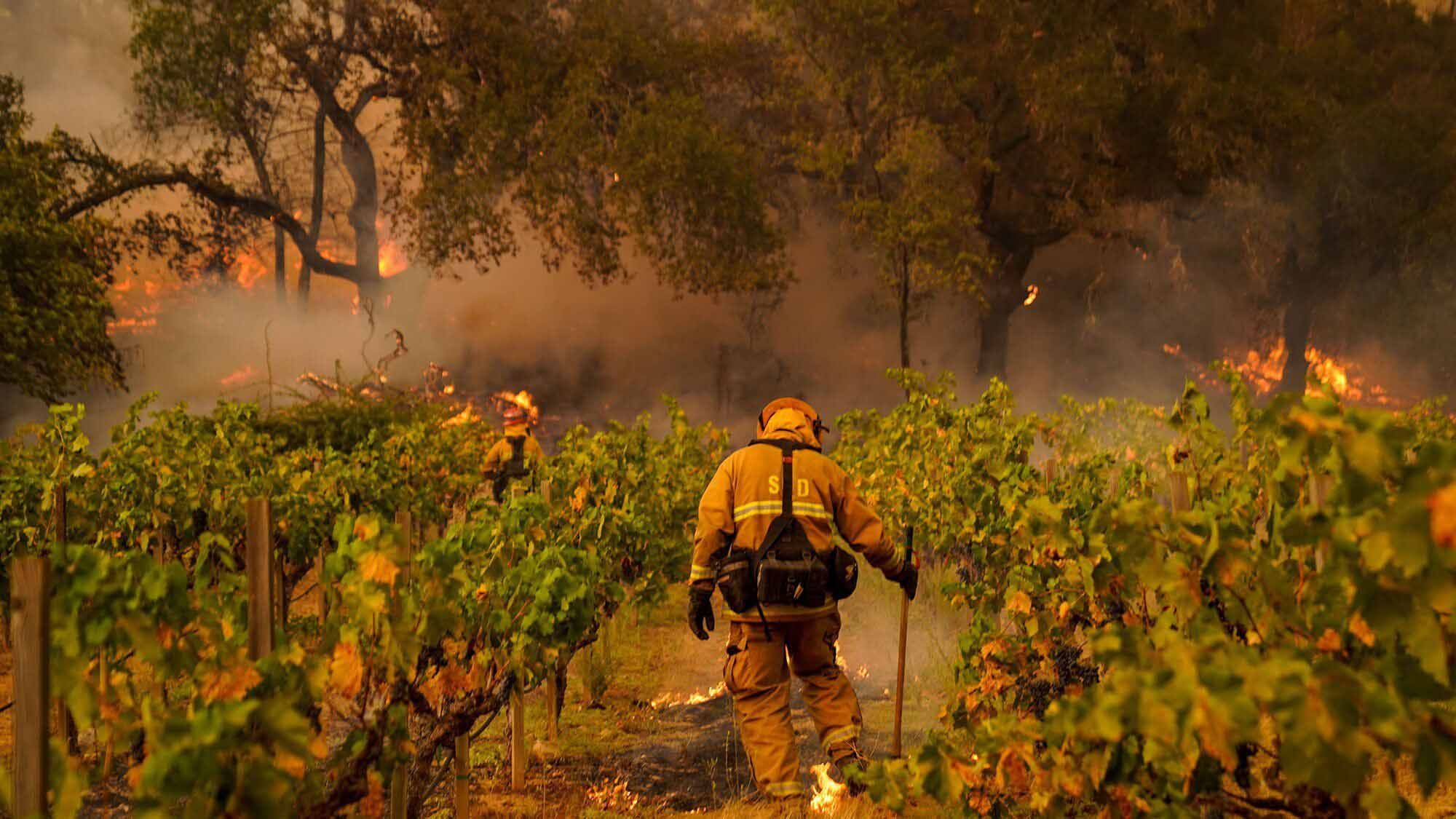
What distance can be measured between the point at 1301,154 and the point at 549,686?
67.1ft

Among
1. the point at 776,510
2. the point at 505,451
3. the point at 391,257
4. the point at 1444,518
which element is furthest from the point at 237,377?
the point at 1444,518

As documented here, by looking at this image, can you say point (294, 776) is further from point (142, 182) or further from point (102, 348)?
point (142, 182)

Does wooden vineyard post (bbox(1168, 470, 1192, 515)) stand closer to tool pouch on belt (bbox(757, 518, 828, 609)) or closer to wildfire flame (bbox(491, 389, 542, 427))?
tool pouch on belt (bbox(757, 518, 828, 609))

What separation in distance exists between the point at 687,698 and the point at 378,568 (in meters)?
4.81

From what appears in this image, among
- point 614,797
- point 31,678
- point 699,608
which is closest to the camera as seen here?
point 31,678

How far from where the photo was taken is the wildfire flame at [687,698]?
6891mm

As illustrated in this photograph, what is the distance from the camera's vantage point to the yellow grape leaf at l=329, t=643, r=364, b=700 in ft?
8.32

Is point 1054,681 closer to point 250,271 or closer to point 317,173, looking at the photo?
point 317,173

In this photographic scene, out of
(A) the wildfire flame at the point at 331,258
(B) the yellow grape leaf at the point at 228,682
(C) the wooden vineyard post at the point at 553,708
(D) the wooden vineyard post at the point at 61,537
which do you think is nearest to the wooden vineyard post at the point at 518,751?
(C) the wooden vineyard post at the point at 553,708

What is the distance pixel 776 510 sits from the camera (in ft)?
15.4

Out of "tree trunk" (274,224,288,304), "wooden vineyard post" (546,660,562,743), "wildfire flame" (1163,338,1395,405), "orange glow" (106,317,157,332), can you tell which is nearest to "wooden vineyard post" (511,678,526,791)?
"wooden vineyard post" (546,660,562,743)

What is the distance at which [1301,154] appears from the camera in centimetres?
2128

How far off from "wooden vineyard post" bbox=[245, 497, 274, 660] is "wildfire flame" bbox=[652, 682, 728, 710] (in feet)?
14.5

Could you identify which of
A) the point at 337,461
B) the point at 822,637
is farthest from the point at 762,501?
the point at 337,461
